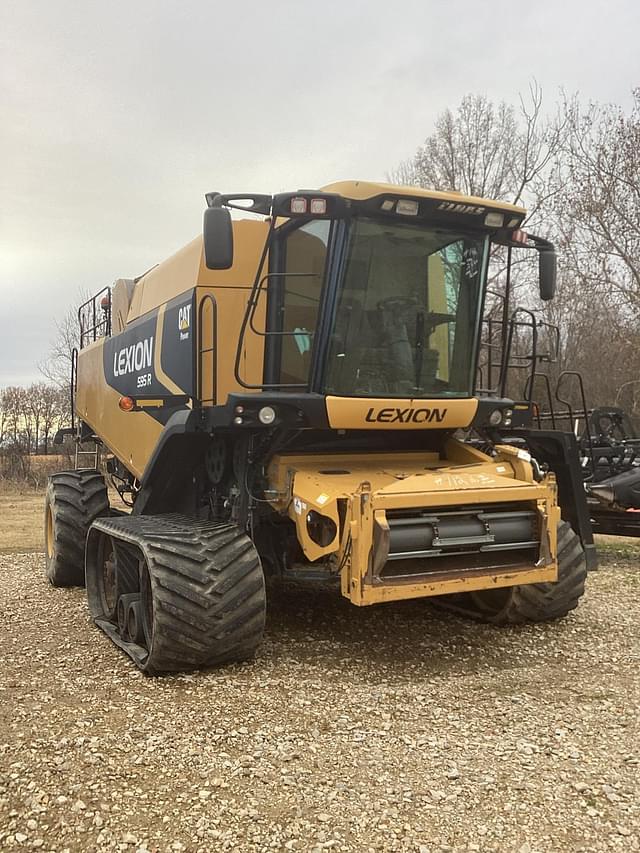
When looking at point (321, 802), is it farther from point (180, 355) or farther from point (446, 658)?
point (180, 355)

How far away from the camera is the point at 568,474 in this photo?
6535mm

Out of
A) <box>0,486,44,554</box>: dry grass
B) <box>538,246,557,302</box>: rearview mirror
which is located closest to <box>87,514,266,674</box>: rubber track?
<box>538,246,557,302</box>: rearview mirror

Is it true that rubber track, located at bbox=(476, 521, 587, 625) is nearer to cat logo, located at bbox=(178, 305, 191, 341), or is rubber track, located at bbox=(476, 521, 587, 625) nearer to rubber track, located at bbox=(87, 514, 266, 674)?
rubber track, located at bbox=(87, 514, 266, 674)

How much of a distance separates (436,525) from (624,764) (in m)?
1.68

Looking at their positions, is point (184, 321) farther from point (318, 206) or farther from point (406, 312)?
point (406, 312)

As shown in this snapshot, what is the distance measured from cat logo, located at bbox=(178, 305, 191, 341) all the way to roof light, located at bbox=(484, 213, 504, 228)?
2.19m

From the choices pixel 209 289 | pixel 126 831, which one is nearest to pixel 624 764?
pixel 126 831

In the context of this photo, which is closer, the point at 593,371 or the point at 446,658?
the point at 446,658

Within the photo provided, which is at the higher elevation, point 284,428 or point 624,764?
point 284,428

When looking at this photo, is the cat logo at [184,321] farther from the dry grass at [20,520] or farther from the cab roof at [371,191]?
the dry grass at [20,520]

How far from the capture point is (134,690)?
4.45 metres

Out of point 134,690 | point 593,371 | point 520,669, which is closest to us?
point 134,690

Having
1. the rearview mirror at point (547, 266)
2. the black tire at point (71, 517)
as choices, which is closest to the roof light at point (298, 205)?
the rearview mirror at point (547, 266)

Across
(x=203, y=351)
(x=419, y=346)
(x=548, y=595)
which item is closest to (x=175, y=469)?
(x=203, y=351)
